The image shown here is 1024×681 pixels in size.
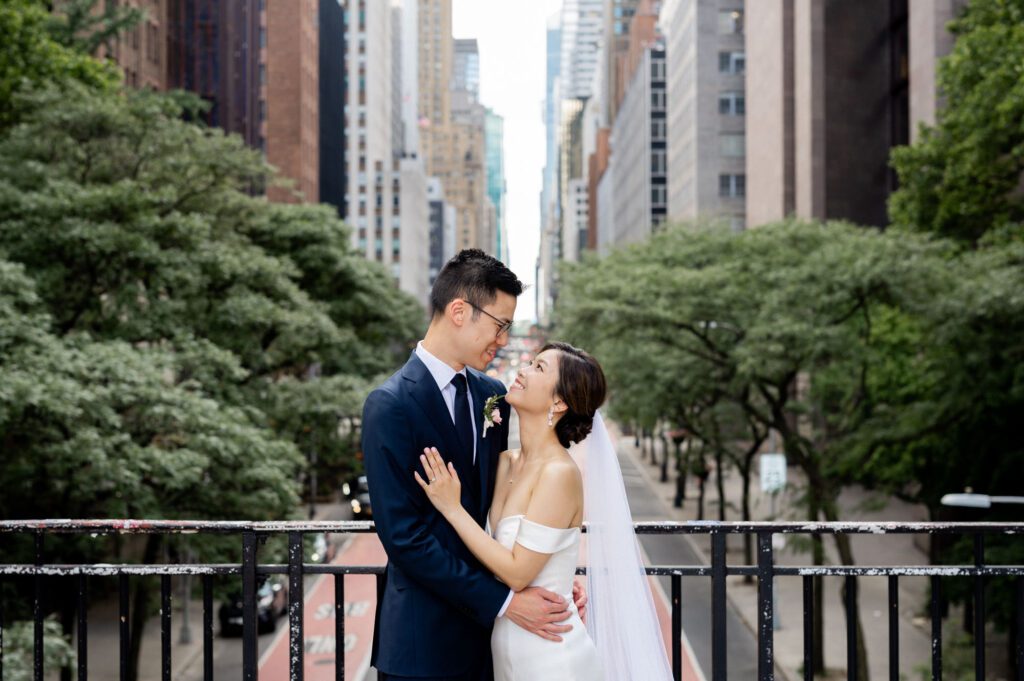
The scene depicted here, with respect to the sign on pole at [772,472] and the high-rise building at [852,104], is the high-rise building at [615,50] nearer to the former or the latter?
the high-rise building at [852,104]

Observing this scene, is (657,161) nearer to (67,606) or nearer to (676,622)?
(67,606)

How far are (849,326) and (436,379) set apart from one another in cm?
2221

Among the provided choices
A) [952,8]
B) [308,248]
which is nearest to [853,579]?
[308,248]

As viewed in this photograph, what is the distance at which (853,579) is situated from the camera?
534 cm

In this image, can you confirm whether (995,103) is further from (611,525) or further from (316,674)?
(611,525)

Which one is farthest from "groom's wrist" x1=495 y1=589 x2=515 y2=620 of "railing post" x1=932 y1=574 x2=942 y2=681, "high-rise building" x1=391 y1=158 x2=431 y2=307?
"high-rise building" x1=391 y1=158 x2=431 y2=307

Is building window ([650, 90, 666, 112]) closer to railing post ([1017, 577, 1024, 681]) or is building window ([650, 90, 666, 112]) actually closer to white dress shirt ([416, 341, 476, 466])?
railing post ([1017, 577, 1024, 681])

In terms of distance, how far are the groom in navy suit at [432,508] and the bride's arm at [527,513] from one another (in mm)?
67

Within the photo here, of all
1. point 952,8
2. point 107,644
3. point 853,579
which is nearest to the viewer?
point 853,579

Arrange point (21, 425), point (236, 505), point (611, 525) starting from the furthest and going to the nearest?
point (236, 505) < point (21, 425) < point (611, 525)

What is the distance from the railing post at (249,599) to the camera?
4965mm

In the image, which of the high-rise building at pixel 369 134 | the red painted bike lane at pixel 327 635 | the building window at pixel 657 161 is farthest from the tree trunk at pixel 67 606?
the high-rise building at pixel 369 134

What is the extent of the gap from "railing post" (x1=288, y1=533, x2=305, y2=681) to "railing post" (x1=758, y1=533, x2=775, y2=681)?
79.6 inches

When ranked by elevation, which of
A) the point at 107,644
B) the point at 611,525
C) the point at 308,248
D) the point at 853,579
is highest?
the point at 308,248
